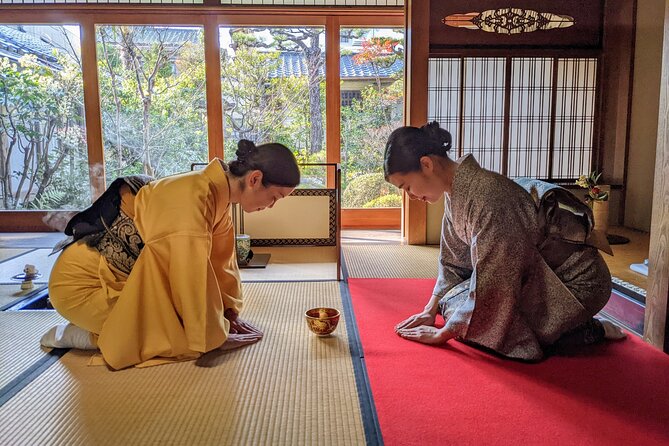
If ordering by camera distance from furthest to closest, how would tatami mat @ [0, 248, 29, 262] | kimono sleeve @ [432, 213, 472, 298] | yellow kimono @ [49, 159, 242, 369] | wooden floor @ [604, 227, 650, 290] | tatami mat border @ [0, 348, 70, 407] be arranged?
tatami mat @ [0, 248, 29, 262] < wooden floor @ [604, 227, 650, 290] < kimono sleeve @ [432, 213, 472, 298] < yellow kimono @ [49, 159, 242, 369] < tatami mat border @ [0, 348, 70, 407]

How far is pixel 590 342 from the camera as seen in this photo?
2258mm

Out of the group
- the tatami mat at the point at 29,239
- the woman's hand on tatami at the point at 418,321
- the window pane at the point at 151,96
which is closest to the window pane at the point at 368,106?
the window pane at the point at 151,96

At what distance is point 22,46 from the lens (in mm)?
5637

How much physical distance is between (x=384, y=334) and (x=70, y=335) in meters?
1.35

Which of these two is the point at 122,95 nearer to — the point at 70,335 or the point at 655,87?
the point at 70,335

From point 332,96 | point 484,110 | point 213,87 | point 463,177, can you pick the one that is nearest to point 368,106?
point 332,96

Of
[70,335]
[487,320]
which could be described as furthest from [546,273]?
[70,335]

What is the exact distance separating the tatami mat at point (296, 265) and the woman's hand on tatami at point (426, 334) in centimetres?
121

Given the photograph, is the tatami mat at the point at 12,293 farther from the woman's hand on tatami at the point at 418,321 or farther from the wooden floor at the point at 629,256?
the wooden floor at the point at 629,256

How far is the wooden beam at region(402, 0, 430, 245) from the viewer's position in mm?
4762

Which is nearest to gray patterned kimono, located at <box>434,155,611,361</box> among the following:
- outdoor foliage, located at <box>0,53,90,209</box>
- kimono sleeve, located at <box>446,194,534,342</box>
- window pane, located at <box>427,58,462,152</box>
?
kimono sleeve, located at <box>446,194,534,342</box>

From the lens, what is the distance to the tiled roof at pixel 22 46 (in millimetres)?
5582

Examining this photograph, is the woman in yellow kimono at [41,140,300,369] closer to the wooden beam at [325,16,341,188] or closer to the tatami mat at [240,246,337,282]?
the tatami mat at [240,246,337,282]

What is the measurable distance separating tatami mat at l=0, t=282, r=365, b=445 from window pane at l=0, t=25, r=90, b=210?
417 cm
